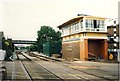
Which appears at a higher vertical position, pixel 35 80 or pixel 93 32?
pixel 93 32

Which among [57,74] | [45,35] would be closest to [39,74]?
[57,74]

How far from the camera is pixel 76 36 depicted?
54562mm

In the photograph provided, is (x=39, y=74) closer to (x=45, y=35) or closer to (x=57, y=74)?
(x=57, y=74)

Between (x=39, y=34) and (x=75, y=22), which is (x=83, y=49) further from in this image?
(x=39, y=34)

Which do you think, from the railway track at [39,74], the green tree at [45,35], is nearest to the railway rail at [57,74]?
the railway track at [39,74]

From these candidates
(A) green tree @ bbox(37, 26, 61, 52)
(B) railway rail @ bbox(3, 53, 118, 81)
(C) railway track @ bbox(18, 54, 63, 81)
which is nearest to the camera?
(B) railway rail @ bbox(3, 53, 118, 81)

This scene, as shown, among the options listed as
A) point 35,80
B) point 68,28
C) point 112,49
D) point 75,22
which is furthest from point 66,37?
point 35,80

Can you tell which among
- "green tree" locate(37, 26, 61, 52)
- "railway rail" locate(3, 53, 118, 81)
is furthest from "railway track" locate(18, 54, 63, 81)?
"green tree" locate(37, 26, 61, 52)

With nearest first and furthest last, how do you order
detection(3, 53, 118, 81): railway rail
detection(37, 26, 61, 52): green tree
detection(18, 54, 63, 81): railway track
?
detection(3, 53, 118, 81): railway rail < detection(18, 54, 63, 81): railway track < detection(37, 26, 61, 52): green tree

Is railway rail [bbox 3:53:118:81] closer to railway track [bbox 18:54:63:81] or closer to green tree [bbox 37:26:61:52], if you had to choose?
railway track [bbox 18:54:63:81]

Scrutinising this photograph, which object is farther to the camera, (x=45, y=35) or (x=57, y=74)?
(x=45, y=35)

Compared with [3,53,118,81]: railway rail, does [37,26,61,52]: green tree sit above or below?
above

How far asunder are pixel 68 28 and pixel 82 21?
35.7 ft

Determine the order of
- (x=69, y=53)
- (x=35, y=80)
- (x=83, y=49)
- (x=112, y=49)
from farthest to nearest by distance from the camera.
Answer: (x=112, y=49) → (x=69, y=53) → (x=83, y=49) → (x=35, y=80)
